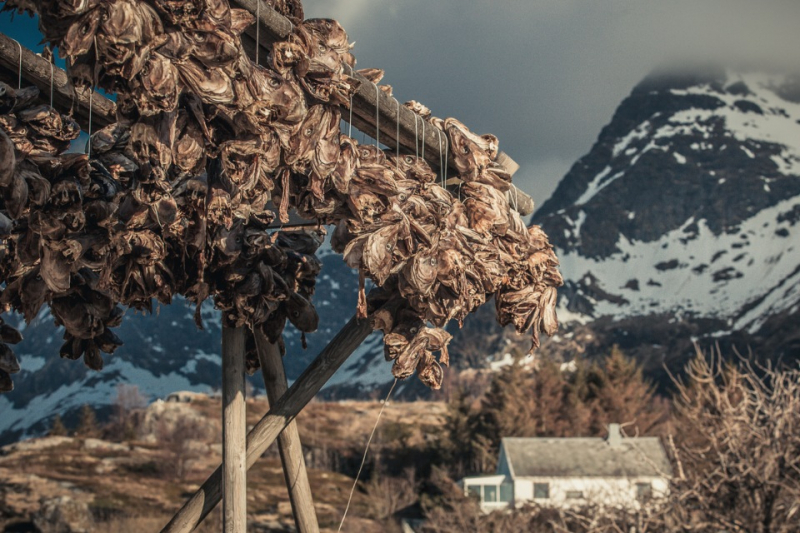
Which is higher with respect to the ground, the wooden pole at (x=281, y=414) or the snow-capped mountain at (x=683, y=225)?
the snow-capped mountain at (x=683, y=225)

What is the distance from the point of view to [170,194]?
10.1ft

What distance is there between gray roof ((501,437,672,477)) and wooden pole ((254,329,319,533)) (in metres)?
36.0

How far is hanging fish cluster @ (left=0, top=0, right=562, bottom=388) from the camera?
2631mm

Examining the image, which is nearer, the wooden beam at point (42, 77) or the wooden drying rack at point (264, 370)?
the wooden beam at point (42, 77)

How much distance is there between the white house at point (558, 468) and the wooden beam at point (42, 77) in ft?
119

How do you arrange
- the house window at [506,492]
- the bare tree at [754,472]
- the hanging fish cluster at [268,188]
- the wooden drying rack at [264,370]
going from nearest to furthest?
the hanging fish cluster at [268,188] → the wooden drying rack at [264,370] → the bare tree at [754,472] → the house window at [506,492]

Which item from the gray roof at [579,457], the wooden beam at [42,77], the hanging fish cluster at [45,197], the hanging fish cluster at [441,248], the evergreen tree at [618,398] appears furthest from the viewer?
the evergreen tree at [618,398]

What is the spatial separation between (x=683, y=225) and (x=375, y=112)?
150 m

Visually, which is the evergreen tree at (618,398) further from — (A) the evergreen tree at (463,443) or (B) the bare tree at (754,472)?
(B) the bare tree at (754,472)

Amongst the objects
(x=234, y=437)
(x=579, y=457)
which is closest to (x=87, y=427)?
(x=579, y=457)

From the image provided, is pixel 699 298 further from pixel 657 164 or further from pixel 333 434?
pixel 333 434

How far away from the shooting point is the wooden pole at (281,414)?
13.1 feet

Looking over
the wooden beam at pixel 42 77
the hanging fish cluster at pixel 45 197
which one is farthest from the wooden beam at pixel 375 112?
the hanging fish cluster at pixel 45 197

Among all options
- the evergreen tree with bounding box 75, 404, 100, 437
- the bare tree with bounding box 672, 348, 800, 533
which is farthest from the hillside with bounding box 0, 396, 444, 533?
the bare tree with bounding box 672, 348, 800, 533
